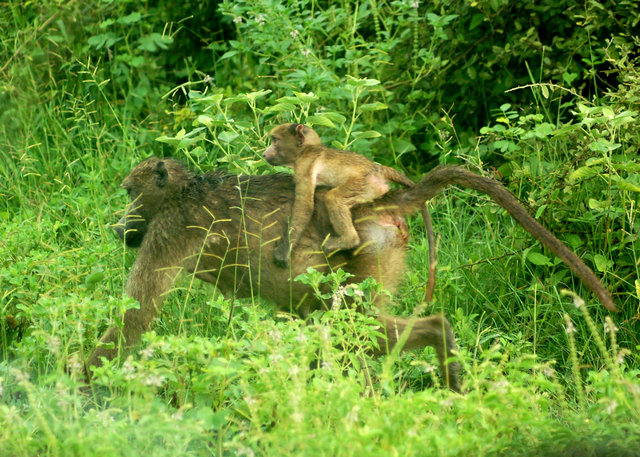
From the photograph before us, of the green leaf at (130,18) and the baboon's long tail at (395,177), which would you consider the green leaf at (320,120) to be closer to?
the baboon's long tail at (395,177)

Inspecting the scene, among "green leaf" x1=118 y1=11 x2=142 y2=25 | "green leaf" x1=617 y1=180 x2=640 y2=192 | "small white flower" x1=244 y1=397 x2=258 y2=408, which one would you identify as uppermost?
"green leaf" x1=118 y1=11 x2=142 y2=25

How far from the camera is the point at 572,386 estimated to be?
3.86 metres

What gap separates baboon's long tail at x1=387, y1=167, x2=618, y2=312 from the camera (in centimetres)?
348

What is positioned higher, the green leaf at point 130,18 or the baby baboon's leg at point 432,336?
the green leaf at point 130,18

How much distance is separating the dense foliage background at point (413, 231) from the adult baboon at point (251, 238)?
0.15 metres

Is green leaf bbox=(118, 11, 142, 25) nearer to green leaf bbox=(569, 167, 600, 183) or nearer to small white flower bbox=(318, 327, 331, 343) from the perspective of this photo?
green leaf bbox=(569, 167, 600, 183)

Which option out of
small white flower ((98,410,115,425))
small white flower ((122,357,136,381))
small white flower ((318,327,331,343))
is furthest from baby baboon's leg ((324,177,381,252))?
small white flower ((98,410,115,425))

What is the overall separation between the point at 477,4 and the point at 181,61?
2.39 meters

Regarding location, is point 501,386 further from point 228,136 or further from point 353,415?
point 228,136

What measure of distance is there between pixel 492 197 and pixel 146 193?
1.50 meters

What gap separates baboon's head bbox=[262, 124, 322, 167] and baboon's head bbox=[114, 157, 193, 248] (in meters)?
0.41

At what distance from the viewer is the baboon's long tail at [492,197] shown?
3.48 meters

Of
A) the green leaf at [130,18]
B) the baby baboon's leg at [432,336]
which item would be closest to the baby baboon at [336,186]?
the baby baboon's leg at [432,336]

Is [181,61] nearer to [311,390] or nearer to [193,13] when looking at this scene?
[193,13]
